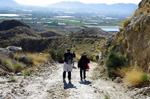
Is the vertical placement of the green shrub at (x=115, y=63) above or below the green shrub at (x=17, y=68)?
above

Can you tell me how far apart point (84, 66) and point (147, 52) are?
3.27m

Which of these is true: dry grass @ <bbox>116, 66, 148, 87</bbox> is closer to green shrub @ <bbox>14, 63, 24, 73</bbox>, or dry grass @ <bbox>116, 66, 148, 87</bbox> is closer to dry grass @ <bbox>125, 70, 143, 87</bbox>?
dry grass @ <bbox>125, 70, 143, 87</bbox>

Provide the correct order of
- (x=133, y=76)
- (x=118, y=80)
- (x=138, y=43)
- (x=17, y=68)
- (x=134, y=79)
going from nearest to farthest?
(x=134, y=79) < (x=133, y=76) < (x=118, y=80) < (x=138, y=43) < (x=17, y=68)

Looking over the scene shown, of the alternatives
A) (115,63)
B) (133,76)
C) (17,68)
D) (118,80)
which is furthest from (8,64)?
(133,76)

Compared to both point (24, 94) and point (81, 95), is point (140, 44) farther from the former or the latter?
point (24, 94)

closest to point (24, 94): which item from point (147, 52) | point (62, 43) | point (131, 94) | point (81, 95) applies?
point (81, 95)

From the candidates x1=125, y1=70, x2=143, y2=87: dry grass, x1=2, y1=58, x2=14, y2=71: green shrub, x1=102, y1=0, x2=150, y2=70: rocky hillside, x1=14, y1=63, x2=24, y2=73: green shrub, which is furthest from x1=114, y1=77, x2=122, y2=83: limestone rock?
x1=2, y1=58, x2=14, y2=71: green shrub

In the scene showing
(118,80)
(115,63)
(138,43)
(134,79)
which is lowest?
(118,80)

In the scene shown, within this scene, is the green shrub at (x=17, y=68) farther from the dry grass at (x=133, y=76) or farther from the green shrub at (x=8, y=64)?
the dry grass at (x=133, y=76)

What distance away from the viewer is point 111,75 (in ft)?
32.4

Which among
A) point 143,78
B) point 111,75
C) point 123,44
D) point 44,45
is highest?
point 123,44

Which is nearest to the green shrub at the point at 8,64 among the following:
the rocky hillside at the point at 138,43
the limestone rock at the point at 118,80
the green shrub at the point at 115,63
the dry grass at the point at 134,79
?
the green shrub at the point at 115,63

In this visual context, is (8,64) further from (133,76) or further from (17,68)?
(133,76)

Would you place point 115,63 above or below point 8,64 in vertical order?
above
